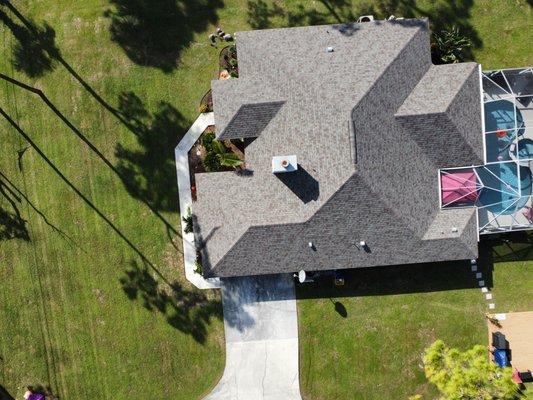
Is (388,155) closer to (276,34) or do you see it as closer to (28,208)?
(276,34)

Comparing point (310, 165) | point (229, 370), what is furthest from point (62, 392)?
point (310, 165)

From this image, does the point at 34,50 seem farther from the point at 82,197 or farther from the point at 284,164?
the point at 284,164

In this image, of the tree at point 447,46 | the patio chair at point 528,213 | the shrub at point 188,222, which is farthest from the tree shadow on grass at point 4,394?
the tree at point 447,46

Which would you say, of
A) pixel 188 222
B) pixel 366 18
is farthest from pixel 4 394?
pixel 366 18

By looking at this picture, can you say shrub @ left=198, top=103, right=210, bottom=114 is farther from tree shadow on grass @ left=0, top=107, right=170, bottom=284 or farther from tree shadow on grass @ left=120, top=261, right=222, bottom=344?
tree shadow on grass @ left=120, top=261, right=222, bottom=344

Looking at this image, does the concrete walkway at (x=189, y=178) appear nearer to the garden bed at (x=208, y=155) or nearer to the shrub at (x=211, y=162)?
the garden bed at (x=208, y=155)

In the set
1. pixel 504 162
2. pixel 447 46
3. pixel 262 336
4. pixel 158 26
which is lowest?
pixel 262 336
